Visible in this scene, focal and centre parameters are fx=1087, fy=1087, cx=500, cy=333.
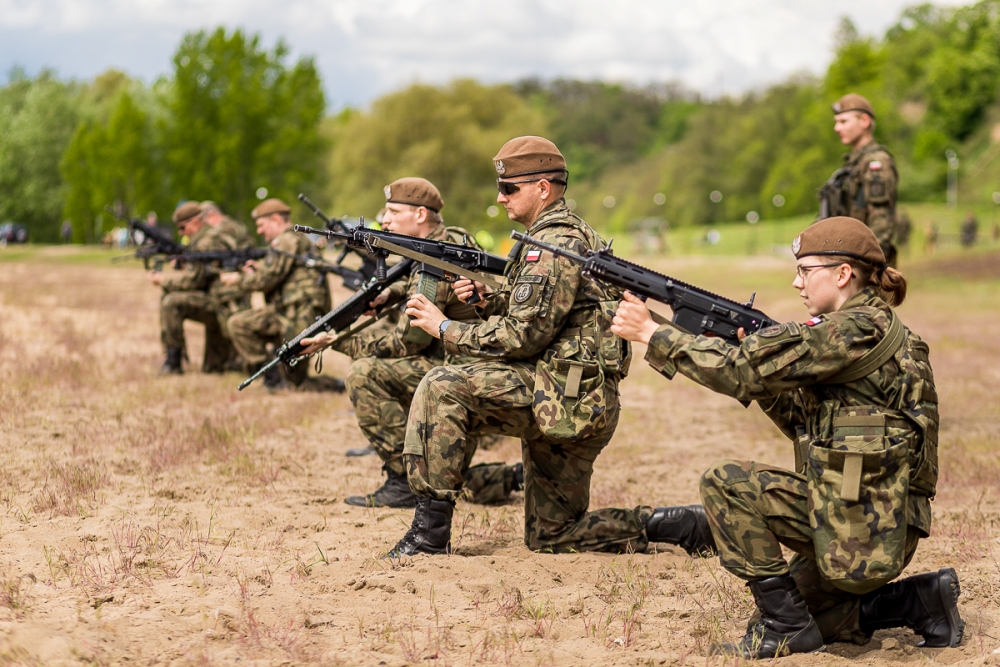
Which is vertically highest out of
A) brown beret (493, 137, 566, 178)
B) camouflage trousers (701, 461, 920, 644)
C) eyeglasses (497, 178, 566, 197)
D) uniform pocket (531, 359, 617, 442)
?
brown beret (493, 137, 566, 178)

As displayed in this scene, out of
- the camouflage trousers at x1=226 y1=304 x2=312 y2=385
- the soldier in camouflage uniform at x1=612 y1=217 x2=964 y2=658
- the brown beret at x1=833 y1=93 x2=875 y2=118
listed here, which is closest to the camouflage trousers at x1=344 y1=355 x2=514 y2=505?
the soldier in camouflage uniform at x1=612 y1=217 x2=964 y2=658

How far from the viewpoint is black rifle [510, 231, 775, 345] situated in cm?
509

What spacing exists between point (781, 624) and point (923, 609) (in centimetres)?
69

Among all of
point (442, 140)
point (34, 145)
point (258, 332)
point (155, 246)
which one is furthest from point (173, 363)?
point (34, 145)

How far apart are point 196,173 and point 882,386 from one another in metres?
58.8

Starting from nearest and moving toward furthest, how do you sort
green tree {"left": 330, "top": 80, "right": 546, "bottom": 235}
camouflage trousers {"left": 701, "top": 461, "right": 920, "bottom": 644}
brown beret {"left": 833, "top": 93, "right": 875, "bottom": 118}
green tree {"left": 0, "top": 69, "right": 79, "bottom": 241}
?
camouflage trousers {"left": 701, "top": 461, "right": 920, "bottom": 644}
brown beret {"left": 833, "top": 93, "right": 875, "bottom": 118}
green tree {"left": 330, "top": 80, "right": 546, "bottom": 235}
green tree {"left": 0, "top": 69, "right": 79, "bottom": 241}

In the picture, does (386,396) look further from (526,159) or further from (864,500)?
(864,500)

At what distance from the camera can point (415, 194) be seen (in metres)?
7.57

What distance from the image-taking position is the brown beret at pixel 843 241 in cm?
477

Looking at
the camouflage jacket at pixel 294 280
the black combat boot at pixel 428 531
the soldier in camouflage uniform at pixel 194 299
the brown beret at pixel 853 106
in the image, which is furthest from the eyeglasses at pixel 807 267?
the soldier in camouflage uniform at pixel 194 299

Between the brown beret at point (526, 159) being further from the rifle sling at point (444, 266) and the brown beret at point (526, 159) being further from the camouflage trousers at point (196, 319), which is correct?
the camouflage trousers at point (196, 319)

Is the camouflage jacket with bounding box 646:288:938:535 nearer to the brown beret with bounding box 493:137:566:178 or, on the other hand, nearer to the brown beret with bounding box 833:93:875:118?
the brown beret with bounding box 493:137:566:178

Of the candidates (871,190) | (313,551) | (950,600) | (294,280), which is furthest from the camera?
(294,280)

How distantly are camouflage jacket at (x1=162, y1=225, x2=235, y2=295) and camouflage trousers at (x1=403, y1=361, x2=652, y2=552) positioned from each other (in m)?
8.37
